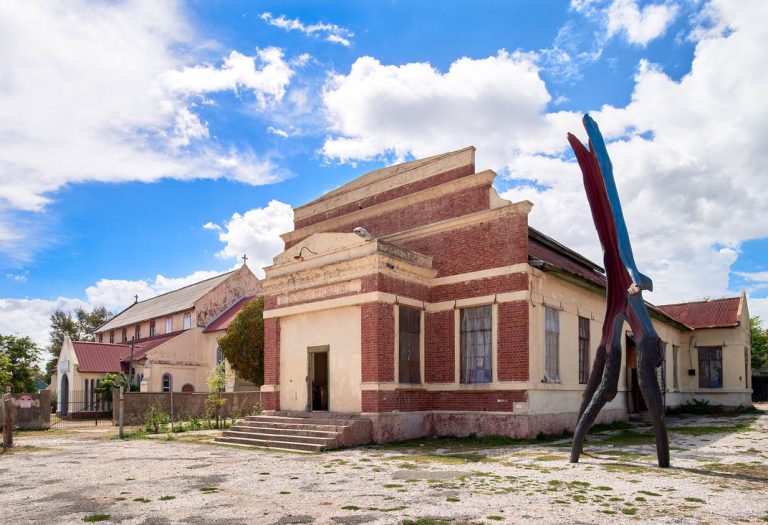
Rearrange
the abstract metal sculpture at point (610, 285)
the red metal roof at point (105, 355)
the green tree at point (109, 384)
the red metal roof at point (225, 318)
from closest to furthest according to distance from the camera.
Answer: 1. the abstract metal sculpture at point (610, 285)
2. the green tree at point (109, 384)
3. the red metal roof at point (225, 318)
4. the red metal roof at point (105, 355)

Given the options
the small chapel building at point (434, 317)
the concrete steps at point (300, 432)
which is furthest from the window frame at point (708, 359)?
the concrete steps at point (300, 432)

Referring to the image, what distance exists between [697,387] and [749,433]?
13.0 metres

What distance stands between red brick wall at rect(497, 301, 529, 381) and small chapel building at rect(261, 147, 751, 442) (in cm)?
3

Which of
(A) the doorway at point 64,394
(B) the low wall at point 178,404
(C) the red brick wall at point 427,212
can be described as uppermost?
(C) the red brick wall at point 427,212

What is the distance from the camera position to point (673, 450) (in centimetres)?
1364

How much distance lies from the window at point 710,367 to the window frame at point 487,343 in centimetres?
1835

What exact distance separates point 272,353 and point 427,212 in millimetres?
6856

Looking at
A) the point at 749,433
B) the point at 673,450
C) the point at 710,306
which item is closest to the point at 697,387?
the point at 710,306

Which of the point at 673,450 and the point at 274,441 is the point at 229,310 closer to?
the point at 274,441

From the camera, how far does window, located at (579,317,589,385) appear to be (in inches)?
771

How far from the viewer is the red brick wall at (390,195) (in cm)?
1873

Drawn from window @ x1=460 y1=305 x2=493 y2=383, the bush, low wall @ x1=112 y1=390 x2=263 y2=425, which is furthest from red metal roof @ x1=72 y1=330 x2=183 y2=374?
window @ x1=460 y1=305 x2=493 y2=383

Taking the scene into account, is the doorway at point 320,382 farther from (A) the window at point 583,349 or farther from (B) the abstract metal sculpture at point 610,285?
(B) the abstract metal sculpture at point 610,285

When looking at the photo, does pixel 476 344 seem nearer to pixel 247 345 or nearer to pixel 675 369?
pixel 247 345
